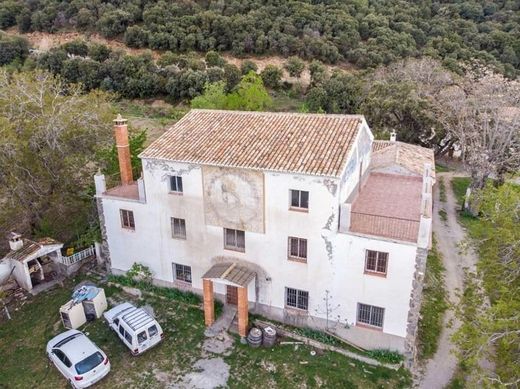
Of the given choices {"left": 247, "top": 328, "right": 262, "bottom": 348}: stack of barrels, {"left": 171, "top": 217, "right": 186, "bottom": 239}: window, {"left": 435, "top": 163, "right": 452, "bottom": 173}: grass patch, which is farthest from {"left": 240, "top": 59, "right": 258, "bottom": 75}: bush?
{"left": 247, "top": 328, "right": 262, "bottom": 348}: stack of barrels

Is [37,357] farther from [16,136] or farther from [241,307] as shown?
[16,136]

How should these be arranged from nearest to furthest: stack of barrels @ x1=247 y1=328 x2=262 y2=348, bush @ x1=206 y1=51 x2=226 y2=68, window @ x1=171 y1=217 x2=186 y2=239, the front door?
stack of barrels @ x1=247 y1=328 x2=262 y2=348 < window @ x1=171 y1=217 x2=186 y2=239 < the front door < bush @ x1=206 y1=51 x2=226 y2=68

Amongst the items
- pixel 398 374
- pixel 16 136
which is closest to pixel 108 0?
pixel 16 136

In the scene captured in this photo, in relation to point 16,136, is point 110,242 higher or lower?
lower

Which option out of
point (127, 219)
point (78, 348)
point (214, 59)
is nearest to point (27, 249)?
point (127, 219)

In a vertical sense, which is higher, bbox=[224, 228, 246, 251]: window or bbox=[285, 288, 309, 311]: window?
bbox=[224, 228, 246, 251]: window

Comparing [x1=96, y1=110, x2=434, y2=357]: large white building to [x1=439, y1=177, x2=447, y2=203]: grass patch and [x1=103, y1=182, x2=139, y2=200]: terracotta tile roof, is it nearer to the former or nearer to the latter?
[x1=103, y1=182, x2=139, y2=200]: terracotta tile roof
